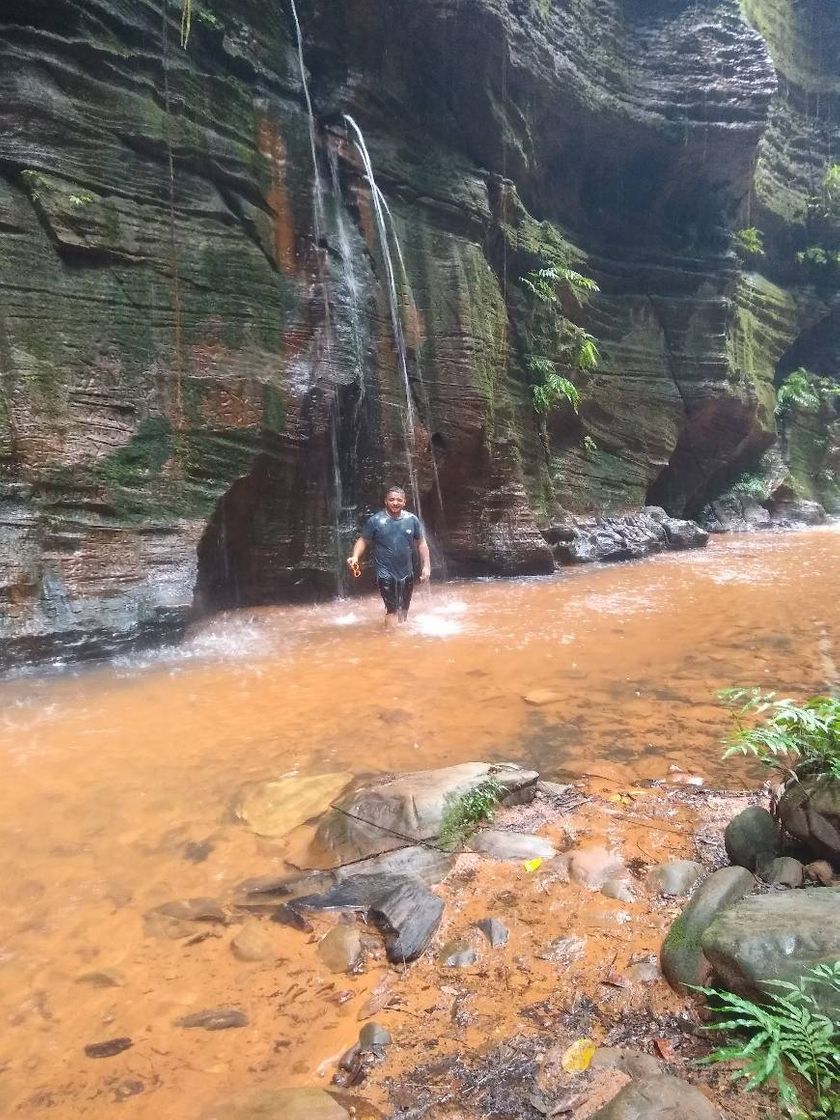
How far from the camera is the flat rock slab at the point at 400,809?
3143 millimetres

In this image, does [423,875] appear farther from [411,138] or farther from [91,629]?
[411,138]

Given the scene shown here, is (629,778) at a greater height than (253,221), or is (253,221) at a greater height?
(253,221)

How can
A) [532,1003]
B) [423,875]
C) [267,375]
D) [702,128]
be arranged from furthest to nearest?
1. [702,128]
2. [267,375]
3. [423,875]
4. [532,1003]

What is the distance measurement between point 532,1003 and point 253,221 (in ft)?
29.7

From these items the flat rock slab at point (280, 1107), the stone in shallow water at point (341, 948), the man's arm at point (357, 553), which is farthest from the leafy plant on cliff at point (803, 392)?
the flat rock slab at point (280, 1107)

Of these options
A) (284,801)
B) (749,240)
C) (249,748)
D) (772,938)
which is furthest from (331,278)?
(749,240)

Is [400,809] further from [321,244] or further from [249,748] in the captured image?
[321,244]

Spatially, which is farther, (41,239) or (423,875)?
(41,239)

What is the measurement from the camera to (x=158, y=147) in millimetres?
7879

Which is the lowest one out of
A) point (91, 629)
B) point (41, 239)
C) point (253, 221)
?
point (91, 629)

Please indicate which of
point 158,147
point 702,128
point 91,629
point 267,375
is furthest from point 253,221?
point 702,128

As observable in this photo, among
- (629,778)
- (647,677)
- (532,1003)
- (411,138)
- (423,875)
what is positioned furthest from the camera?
(411,138)

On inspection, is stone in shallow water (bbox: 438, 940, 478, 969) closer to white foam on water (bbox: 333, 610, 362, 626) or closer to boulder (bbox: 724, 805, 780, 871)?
boulder (bbox: 724, 805, 780, 871)

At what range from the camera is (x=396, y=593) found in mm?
8016
